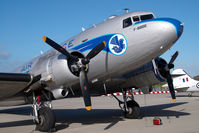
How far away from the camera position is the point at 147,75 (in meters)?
11.2

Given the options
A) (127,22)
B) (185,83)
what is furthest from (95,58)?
(185,83)

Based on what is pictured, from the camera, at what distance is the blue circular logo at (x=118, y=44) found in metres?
8.45

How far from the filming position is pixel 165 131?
7.93 m

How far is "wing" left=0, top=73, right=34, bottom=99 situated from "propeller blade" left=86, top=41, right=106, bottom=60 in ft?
9.24

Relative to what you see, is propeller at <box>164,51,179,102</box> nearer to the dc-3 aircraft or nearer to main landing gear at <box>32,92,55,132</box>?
the dc-3 aircraft

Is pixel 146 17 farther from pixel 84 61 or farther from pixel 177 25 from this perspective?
pixel 84 61

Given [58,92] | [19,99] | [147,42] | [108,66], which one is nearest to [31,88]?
[58,92]

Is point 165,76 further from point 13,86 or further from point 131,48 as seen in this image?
point 13,86

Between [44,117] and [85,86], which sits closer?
[85,86]

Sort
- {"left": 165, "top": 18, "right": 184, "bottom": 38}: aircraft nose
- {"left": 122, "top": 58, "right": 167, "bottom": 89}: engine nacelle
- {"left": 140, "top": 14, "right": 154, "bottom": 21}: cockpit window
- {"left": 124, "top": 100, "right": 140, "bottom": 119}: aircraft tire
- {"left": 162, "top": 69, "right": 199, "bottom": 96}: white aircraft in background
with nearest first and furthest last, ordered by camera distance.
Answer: {"left": 165, "top": 18, "right": 184, "bottom": 38}: aircraft nose < {"left": 140, "top": 14, "right": 154, "bottom": 21}: cockpit window < {"left": 122, "top": 58, "right": 167, "bottom": 89}: engine nacelle < {"left": 124, "top": 100, "right": 140, "bottom": 119}: aircraft tire < {"left": 162, "top": 69, "right": 199, "bottom": 96}: white aircraft in background

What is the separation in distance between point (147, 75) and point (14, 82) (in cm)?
655

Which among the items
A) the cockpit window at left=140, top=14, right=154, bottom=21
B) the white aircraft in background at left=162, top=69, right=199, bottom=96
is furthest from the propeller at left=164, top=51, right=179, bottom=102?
the white aircraft in background at left=162, top=69, right=199, bottom=96

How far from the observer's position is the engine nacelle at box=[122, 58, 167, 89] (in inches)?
436

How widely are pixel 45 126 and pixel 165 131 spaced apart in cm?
479
